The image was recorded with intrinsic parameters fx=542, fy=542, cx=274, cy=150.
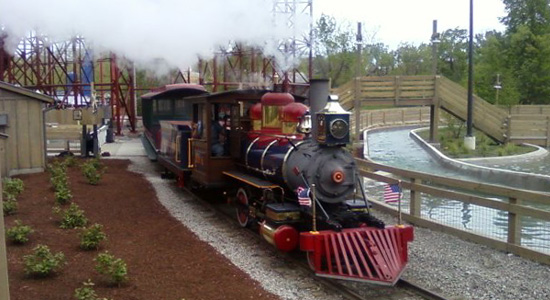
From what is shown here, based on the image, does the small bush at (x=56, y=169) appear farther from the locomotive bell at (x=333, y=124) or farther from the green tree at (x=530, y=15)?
the green tree at (x=530, y=15)

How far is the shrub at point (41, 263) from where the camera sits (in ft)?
20.0

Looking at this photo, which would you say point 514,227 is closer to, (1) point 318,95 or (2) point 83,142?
(1) point 318,95

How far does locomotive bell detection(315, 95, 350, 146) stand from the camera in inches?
287

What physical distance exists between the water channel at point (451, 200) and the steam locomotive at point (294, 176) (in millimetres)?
2640

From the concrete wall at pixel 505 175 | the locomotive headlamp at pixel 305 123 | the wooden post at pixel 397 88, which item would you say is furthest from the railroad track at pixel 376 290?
the wooden post at pixel 397 88

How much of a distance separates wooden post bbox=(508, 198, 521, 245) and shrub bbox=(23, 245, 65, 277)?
610 centimetres

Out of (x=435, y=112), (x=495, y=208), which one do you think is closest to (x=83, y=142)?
(x=495, y=208)

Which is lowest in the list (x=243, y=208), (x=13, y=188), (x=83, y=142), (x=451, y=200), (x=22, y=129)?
(x=451, y=200)

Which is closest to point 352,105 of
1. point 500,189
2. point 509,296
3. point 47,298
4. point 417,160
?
point 417,160

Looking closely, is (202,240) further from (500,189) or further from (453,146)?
(453,146)

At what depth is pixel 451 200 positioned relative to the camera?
12383 mm

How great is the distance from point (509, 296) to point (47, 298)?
5.15 meters

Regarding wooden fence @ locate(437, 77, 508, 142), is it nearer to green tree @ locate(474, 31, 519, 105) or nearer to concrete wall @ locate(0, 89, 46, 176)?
green tree @ locate(474, 31, 519, 105)

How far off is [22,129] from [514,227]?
458 inches
